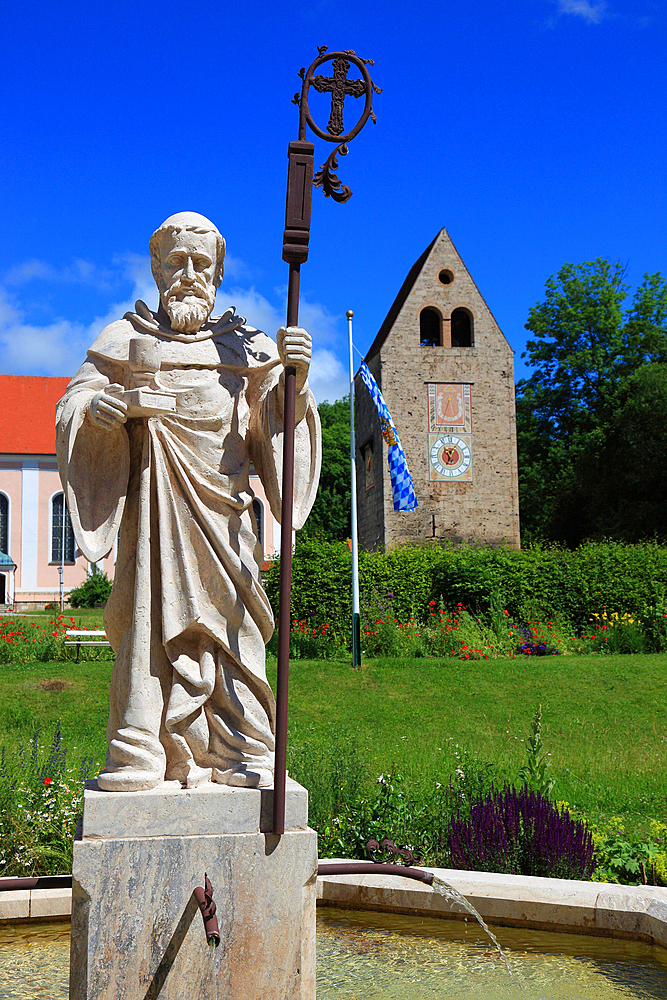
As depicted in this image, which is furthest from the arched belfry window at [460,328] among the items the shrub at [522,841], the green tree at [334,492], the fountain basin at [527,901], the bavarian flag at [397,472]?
the fountain basin at [527,901]

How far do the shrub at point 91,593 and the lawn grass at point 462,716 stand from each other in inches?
674

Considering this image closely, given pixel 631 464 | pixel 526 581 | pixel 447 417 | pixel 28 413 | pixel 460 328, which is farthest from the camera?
pixel 28 413

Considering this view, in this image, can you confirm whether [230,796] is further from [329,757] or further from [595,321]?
[595,321]

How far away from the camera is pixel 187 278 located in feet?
11.4

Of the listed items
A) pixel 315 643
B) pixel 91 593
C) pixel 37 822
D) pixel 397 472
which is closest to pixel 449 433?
pixel 397 472

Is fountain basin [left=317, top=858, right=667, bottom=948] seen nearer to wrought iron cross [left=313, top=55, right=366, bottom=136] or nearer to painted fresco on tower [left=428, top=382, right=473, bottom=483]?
wrought iron cross [left=313, top=55, right=366, bottom=136]

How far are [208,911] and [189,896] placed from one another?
0.30 ft

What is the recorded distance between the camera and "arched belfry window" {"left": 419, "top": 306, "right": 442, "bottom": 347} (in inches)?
1118

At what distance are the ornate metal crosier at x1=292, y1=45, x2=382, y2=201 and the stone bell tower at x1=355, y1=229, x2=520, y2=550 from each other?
2324cm

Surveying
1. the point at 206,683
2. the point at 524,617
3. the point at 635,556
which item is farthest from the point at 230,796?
the point at 635,556

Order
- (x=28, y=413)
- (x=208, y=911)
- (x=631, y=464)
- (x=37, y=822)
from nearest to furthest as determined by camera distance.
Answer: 1. (x=208, y=911)
2. (x=37, y=822)
3. (x=631, y=464)
4. (x=28, y=413)

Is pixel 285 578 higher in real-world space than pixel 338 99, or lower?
lower

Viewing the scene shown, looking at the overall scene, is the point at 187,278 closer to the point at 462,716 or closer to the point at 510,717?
the point at 462,716

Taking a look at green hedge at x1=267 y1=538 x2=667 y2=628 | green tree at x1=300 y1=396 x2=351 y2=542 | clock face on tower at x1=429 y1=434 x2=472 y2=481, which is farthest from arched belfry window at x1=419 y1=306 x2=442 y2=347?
green tree at x1=300 y1=396 x2=351 y2=542
